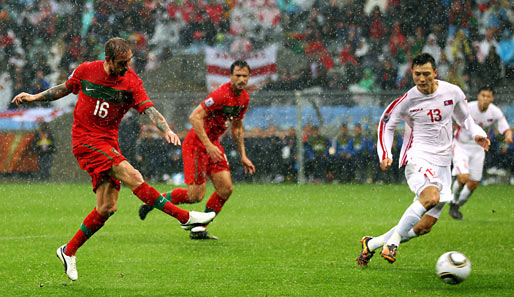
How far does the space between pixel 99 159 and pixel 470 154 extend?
7.74 m

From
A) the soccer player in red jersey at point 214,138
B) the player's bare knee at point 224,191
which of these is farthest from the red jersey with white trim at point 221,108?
the player's bare knee at point 224,191

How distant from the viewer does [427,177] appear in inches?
275

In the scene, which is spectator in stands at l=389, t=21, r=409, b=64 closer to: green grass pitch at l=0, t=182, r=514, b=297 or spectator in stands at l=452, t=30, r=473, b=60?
spectator in stands at l=452, t=30, r=473, b=60

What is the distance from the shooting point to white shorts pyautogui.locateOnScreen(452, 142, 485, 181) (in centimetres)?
1206

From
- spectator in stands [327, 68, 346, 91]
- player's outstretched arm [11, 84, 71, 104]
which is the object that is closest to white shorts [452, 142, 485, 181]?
player's outstretched arm [11, 84, 71, 104]

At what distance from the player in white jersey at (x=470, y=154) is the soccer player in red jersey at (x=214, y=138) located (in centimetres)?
413

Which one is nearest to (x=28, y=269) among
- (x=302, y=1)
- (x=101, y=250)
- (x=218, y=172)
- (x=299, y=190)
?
(x=101, y=250)

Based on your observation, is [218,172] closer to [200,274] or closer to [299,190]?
[200,274]

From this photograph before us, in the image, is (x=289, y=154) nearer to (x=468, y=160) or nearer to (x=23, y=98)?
(x=468, y=160)

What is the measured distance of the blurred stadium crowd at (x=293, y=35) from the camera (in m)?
19.4

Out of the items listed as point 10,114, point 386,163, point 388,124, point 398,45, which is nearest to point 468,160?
point 388,124

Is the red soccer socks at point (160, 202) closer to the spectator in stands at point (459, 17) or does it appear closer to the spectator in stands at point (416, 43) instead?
the spectator in stands at point (416, 43)

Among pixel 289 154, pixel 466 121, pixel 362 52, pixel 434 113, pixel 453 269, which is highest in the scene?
pixel 362 52

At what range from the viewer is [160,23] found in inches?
882
